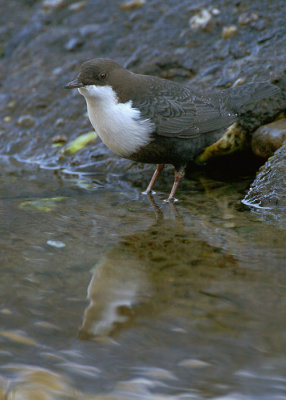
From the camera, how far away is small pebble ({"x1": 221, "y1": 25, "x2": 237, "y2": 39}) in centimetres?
554

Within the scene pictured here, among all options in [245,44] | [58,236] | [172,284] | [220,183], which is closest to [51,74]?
[245,44]

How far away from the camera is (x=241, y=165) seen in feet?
16.3

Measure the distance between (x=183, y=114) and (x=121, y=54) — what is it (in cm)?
213

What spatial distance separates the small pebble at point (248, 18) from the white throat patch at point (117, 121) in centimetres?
215

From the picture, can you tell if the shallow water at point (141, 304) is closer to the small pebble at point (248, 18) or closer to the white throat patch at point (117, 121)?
the white throat patch at point (117, 121)

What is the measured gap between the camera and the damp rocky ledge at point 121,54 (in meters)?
5.19

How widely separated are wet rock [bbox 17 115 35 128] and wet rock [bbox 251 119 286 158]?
8.65 ft

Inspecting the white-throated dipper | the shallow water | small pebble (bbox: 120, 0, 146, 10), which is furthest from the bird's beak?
small pebble (bbox: 120, 0, 146, 10)

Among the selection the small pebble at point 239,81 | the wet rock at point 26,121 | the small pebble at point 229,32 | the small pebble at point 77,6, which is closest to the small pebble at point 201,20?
the small pebble at point 229,32

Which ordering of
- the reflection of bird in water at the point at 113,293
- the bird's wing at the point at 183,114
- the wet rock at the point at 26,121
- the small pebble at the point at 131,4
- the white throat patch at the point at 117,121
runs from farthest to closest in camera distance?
1. the small pebble at the point at 131,4
2. the wet rock at the point at 26,121
3. the bird's wing at the point at 183,114
4. the white throat patch at the point at 117,121
5. the reflection of bird in water at the point at 113,293

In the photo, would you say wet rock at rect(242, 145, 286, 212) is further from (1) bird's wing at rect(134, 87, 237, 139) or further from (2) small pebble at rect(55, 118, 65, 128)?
(2) small pebble at rect(55, 118, 65, 128)

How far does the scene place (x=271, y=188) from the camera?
3939 mm

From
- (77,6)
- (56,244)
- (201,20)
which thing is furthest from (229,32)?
(56,244)

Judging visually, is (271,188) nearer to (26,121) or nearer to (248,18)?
(248,18)
